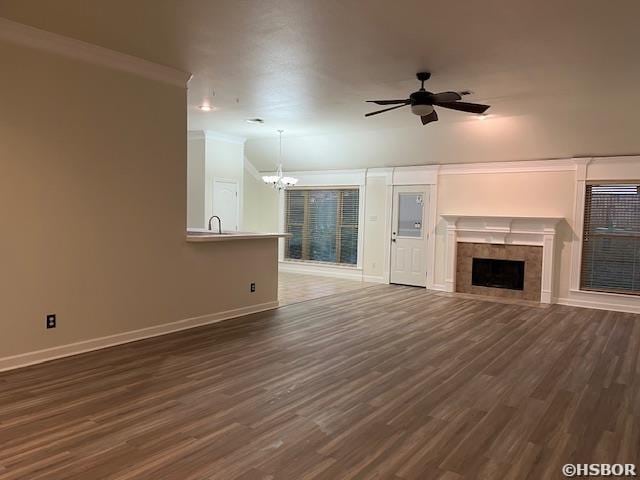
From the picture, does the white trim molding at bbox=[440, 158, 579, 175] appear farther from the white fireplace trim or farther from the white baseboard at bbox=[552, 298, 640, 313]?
the white baseboard at bbox=[552, 298, 640, 313]

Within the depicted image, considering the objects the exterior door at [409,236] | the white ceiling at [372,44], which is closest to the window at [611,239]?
the white ceiling at [372,44]

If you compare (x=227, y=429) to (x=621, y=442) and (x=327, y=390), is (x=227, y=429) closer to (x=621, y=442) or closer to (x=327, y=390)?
(x=327, y=390)

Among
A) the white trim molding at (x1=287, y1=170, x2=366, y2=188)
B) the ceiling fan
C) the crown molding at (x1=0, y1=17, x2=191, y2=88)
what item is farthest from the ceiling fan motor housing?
the white trim molding at (x1=287, y1=170, x2=366, y2=188)

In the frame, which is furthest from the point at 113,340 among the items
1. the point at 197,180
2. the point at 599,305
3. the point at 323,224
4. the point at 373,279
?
the point at 599,305

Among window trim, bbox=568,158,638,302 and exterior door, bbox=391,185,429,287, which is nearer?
window trim, bbox=568,158,638,302

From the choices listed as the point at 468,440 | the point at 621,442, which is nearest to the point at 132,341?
the point at 468,440

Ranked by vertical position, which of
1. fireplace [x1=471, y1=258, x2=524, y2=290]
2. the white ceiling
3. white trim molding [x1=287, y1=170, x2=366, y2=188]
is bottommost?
fireplace [x1=471, y1=258, x2=524, y2=290]

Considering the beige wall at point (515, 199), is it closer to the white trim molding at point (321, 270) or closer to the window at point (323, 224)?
the white trim molding at point (321, 270)

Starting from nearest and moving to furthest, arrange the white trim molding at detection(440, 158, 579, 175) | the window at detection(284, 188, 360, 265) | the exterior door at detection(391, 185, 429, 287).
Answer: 1. the white trim molding at detection(440, 158, 579, 175)
2. the exterior door at detection(391, 185, 429, 287)
3. the window at detection(284, 188, 360, 265)

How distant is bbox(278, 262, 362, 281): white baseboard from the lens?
993 centimetres

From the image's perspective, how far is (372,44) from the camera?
3.96 meters

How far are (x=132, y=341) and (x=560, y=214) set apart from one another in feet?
21.8

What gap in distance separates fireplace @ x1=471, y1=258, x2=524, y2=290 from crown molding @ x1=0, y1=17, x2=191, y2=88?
19.2 feet

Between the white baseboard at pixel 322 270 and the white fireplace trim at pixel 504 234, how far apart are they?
82.7 inches
